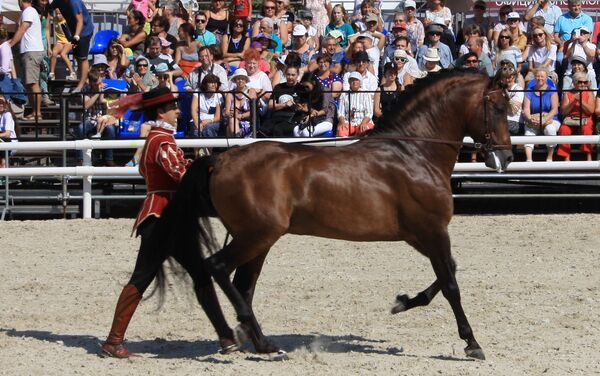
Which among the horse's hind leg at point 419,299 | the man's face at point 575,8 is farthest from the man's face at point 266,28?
the horse's hind leg at point 419,299

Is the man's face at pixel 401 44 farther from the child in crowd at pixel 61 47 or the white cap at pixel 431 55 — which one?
the child in crowd at pixel 61 47

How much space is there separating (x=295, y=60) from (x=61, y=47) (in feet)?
13.6

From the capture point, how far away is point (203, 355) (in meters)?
7.85

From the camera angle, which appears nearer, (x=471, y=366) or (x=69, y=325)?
(x=471, y=366)

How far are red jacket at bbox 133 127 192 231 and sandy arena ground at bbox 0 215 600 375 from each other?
1.90 ft

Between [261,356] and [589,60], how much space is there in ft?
28.7

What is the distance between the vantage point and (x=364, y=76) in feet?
46.4

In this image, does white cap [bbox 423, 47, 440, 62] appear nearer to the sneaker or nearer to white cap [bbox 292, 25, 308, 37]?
white cap [bbox 292, 25, 308, 37]

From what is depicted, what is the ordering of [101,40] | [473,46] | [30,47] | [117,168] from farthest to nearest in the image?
[101,40] < [30,47] < [473,46] < [117,168]

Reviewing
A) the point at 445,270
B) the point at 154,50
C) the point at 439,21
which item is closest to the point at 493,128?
the point at 445,270

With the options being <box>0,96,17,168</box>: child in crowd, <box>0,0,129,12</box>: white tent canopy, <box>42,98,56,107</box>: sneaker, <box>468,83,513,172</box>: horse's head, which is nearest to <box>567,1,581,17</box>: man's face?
<box>0,0,129,12</box>: white tent canopy

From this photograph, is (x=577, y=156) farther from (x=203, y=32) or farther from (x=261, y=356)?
(x=261, y=356)

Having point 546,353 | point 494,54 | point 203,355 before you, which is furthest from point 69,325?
point 494,54

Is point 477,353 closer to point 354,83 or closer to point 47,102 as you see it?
point 354,83
